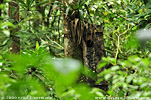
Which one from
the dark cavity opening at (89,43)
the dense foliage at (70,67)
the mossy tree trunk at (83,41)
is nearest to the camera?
the dense foliage at (70,67)

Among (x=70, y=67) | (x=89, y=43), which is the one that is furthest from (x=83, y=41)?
(x=70, y=67)

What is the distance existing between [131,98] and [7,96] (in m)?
0.63

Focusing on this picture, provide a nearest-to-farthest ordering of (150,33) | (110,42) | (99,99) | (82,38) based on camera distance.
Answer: (99,99)
(150,33)
(82,38)
(110,42)

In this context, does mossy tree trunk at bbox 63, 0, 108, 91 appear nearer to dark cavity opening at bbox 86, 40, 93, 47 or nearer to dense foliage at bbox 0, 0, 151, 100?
dark cavity opening at bbox 86, 40, 93, 47

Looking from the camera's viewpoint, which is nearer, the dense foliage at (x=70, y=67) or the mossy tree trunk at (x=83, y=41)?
the dense foliage at (x=70, y=67)

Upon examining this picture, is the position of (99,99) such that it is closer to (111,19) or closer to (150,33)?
(150,33)

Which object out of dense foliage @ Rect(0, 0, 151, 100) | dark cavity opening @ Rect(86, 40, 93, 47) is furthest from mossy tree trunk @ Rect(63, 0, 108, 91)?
dense foliage @ Rect(0, 0, 151, 100)

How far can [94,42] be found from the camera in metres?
2.83

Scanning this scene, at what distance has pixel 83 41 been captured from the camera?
9.05ft

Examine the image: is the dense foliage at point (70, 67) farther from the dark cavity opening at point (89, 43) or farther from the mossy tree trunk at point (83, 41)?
the dark cavity opening at point (89, 43)

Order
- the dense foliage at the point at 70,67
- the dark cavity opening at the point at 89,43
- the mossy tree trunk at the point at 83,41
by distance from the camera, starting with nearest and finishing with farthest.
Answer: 1. the dense foliage at the point at 70,67
2. the mossy tree trunk at the point at 83,41
3. the dark cavity opening at the point at 89,43

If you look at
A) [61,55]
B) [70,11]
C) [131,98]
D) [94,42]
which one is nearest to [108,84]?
[94,42]

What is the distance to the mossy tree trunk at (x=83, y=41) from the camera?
261 centimetres

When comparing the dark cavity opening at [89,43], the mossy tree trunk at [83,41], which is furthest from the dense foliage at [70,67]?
the dark cavity opening at [89,43]
